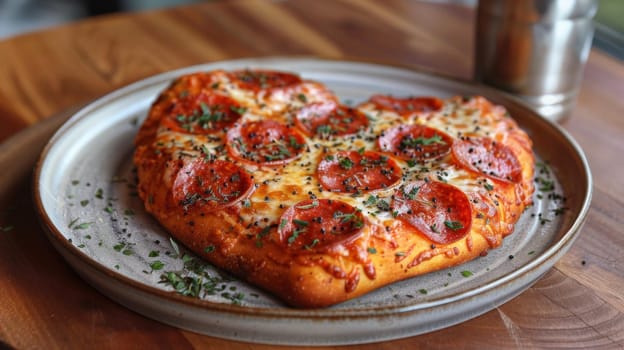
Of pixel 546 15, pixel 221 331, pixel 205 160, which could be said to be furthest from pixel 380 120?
pixel 221 331

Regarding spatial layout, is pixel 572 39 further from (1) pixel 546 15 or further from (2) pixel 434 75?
(2) pixel 434 75

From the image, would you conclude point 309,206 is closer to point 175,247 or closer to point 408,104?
point 175,247

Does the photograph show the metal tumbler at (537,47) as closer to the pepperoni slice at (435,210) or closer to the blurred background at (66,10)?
the pepperoni slice at (435,210)

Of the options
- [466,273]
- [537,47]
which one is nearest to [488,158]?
[466,273]

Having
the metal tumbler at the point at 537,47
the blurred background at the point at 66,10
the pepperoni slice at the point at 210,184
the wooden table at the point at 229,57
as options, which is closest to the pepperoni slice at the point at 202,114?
the pepperoni slice at the point at 210,184

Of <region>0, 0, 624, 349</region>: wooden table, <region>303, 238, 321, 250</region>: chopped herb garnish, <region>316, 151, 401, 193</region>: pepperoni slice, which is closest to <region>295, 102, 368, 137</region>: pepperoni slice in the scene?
<region>316, 151, 401, 193</region>: pepperoni slice

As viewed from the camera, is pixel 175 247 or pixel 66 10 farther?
pixel 66 10
